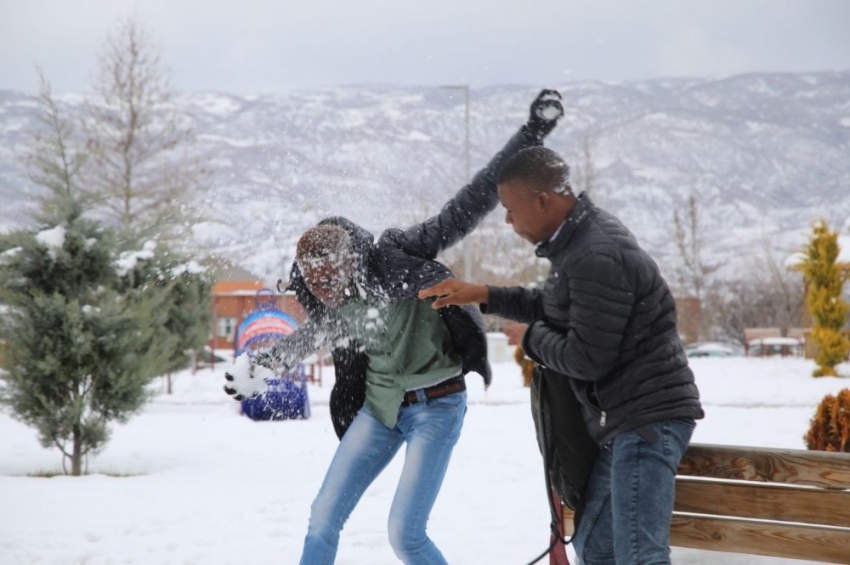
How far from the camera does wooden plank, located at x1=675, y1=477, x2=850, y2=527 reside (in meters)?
3.45

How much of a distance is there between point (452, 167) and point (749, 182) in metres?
94.4

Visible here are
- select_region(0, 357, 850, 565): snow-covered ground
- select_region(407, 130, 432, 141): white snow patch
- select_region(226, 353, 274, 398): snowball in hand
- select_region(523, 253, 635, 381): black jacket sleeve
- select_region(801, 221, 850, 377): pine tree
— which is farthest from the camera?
select_region(801, 221, 850, 377): pine tree

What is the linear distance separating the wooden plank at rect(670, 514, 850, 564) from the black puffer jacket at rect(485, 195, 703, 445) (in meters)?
1.47

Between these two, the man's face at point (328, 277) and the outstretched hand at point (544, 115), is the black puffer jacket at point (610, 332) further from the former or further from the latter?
the man's face at point (328, 277)

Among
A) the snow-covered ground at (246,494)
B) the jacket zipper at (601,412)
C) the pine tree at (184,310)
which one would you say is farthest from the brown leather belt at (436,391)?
the pine tree at (184,310)

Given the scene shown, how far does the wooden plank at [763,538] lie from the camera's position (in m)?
3.43

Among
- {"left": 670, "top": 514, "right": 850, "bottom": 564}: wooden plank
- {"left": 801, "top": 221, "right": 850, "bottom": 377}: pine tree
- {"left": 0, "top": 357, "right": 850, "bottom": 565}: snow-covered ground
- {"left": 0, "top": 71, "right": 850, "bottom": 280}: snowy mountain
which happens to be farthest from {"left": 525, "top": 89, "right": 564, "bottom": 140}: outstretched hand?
{"left": 801, "top": 221, "right": 850, "bottom": 377}: pine tree

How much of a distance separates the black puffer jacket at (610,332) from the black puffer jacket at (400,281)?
0.69 metres

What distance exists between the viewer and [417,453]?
3.02 metres

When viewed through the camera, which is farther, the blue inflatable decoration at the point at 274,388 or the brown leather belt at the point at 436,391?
the blue inflatable decoration at the point at 274,388

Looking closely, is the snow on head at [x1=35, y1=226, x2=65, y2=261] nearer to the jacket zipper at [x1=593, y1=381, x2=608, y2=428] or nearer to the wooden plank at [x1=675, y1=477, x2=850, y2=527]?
the wooden plank at [x1=675, y1=477, x2=850, y2=527]

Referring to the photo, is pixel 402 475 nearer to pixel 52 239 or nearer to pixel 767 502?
pixel 767 502

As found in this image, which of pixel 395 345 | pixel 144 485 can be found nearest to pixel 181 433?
pixel 144 485

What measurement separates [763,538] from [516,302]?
175 centimetres
